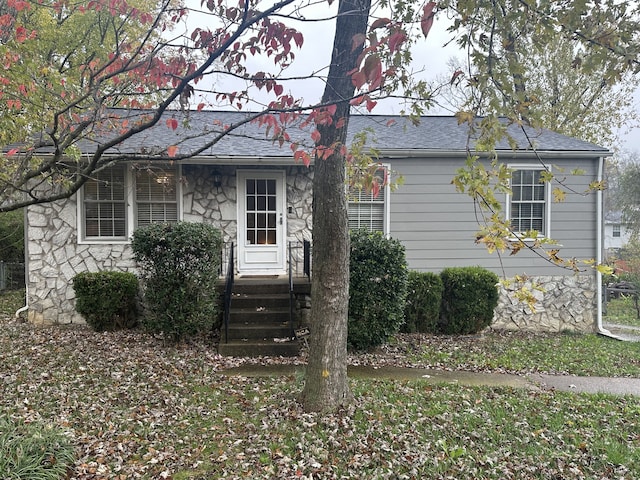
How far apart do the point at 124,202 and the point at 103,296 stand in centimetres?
176

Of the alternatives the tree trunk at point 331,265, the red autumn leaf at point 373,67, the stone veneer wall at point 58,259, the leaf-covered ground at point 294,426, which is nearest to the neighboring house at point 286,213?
the stone veneer wall at point 58,259

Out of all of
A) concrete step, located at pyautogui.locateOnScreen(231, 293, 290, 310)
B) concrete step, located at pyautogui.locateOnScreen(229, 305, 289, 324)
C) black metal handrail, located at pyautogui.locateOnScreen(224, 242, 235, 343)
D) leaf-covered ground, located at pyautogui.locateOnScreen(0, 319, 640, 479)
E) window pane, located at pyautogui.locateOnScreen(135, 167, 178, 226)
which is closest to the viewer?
leaf-covered ground, located at pyautogui.locateOnScreen(0, 319, 640, 479)

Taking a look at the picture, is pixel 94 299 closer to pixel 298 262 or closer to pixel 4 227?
pixel 298 262

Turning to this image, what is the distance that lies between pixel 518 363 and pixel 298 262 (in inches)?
160

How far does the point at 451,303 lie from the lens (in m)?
7.96

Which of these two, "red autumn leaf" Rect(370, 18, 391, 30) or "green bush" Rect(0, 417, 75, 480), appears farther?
"green bush" Rect(0, 417, 75, 480)

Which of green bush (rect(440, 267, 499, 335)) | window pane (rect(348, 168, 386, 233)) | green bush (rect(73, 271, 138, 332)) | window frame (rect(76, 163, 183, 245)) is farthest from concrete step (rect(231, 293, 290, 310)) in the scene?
green bush (rect(440, 267, 499, 335))

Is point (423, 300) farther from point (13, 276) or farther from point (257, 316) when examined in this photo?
point (13, 276)

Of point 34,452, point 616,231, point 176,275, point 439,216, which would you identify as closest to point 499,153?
point 439,216

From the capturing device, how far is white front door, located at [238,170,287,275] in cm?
816

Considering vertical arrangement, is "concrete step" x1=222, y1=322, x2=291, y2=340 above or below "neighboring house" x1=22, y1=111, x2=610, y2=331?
below

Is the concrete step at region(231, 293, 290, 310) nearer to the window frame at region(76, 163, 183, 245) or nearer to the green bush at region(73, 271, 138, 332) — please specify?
the green bush at region(73, 271, 138, 332)

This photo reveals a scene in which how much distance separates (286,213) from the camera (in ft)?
27.1

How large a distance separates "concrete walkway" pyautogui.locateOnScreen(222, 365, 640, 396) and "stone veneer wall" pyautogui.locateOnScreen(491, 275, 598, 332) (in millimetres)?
2953
